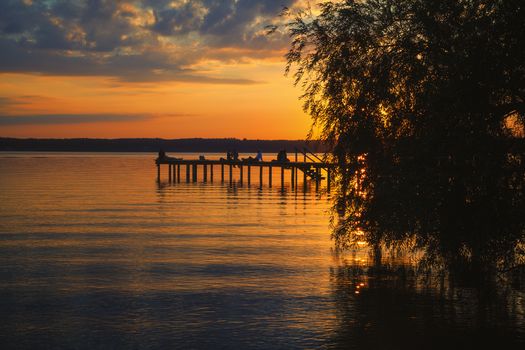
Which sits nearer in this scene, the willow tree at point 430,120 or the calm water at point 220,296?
the calm water at point 220,296

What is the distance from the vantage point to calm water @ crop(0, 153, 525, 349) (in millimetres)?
14820

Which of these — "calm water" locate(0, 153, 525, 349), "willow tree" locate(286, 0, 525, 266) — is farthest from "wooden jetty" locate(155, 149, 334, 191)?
"willow tree" locate(286, 0, 525, 266)

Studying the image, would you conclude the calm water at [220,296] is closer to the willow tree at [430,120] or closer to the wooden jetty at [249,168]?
the willow tree at [430,120]

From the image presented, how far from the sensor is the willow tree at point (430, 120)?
16.7 meters

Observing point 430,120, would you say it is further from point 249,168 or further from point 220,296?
point 249,168

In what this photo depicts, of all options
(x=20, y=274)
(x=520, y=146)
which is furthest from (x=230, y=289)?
(x=520, y=146)

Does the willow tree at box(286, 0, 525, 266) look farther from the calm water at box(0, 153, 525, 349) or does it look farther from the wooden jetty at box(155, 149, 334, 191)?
the wooden jetty at box(155, 149, 334, 191)

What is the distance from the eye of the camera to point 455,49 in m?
17.4

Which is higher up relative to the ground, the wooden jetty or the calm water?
the wooden jetty

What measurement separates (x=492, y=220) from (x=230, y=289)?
Answer: 7.18 meters

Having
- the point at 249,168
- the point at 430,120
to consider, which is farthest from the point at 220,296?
the point at 249,168

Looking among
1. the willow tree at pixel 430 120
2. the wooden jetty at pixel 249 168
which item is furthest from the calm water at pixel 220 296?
the wooden jetty at pixel 249 168

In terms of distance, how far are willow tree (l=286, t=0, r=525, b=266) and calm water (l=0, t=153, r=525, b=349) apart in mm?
1782

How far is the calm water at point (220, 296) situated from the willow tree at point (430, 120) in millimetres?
1782
